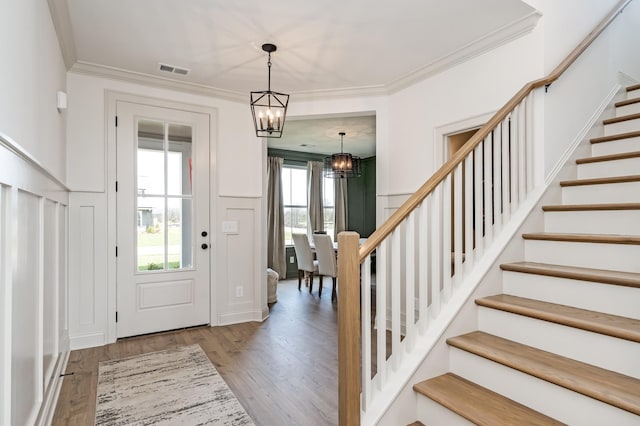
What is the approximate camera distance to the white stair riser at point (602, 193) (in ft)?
7.30

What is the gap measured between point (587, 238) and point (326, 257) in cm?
348

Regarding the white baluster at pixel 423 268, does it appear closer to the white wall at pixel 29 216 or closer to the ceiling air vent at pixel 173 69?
the white wall at pixel 29 216

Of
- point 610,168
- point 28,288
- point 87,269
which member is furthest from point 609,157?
point 87,269

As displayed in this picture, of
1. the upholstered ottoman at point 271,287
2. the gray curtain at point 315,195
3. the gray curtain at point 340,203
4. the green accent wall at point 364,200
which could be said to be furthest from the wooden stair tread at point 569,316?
the green accent wall at point 364,200

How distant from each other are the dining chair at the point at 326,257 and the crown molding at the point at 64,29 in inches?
134

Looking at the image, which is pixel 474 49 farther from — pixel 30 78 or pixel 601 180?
pixel 30 78

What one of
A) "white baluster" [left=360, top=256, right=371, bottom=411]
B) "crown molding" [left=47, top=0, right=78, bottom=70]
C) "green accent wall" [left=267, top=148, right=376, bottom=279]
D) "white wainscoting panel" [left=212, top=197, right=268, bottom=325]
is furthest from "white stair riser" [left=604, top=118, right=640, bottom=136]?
"green accent wall" [left=267, top=148, right=376, bottom=279]

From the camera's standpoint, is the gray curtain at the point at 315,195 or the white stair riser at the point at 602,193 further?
the gray curtain at the point at 315,195

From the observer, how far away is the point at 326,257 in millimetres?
5160

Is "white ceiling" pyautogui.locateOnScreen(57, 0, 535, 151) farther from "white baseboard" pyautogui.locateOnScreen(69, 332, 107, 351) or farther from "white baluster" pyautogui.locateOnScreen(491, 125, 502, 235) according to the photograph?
"white baseboard" pyautogui.locateOnScreen(69, 332, 107, 351)

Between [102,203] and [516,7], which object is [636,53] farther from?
[102,203]

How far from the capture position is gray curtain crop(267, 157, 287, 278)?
7.04 metres

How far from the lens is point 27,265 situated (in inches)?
65.0

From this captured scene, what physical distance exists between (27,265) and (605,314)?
2781 mm
